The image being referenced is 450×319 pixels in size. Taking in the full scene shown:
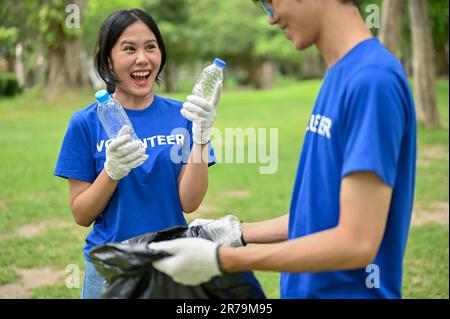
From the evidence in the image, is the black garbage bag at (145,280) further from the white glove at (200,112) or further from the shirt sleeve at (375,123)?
the white glove at (200,112)

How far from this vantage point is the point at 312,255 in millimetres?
1630

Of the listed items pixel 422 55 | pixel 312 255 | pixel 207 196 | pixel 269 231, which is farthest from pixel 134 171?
pixel 422 55

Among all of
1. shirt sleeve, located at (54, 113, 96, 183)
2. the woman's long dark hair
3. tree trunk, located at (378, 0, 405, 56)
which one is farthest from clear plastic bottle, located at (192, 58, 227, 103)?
tree trunk, located at (378, 0, 405, 56)

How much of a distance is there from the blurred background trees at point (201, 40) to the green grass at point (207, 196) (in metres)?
1.97

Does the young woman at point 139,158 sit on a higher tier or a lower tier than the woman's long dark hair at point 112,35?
lower

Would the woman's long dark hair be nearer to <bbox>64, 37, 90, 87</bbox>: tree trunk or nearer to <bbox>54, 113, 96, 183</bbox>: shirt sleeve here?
<bbox>54, 113, 96, 183</bbox>: shirt sleeve

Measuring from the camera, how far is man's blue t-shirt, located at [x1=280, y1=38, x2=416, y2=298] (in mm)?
1588

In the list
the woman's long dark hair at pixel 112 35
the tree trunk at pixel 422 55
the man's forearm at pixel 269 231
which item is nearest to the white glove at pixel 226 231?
the man's forearm at pixel 269 231

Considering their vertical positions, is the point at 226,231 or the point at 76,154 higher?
the point at 76,154

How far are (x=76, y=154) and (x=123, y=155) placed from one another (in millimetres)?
272

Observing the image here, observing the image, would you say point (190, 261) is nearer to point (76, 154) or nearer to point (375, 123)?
point (375, 123)

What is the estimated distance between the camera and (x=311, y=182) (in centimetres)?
177

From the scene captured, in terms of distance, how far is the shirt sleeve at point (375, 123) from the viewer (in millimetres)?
1574
